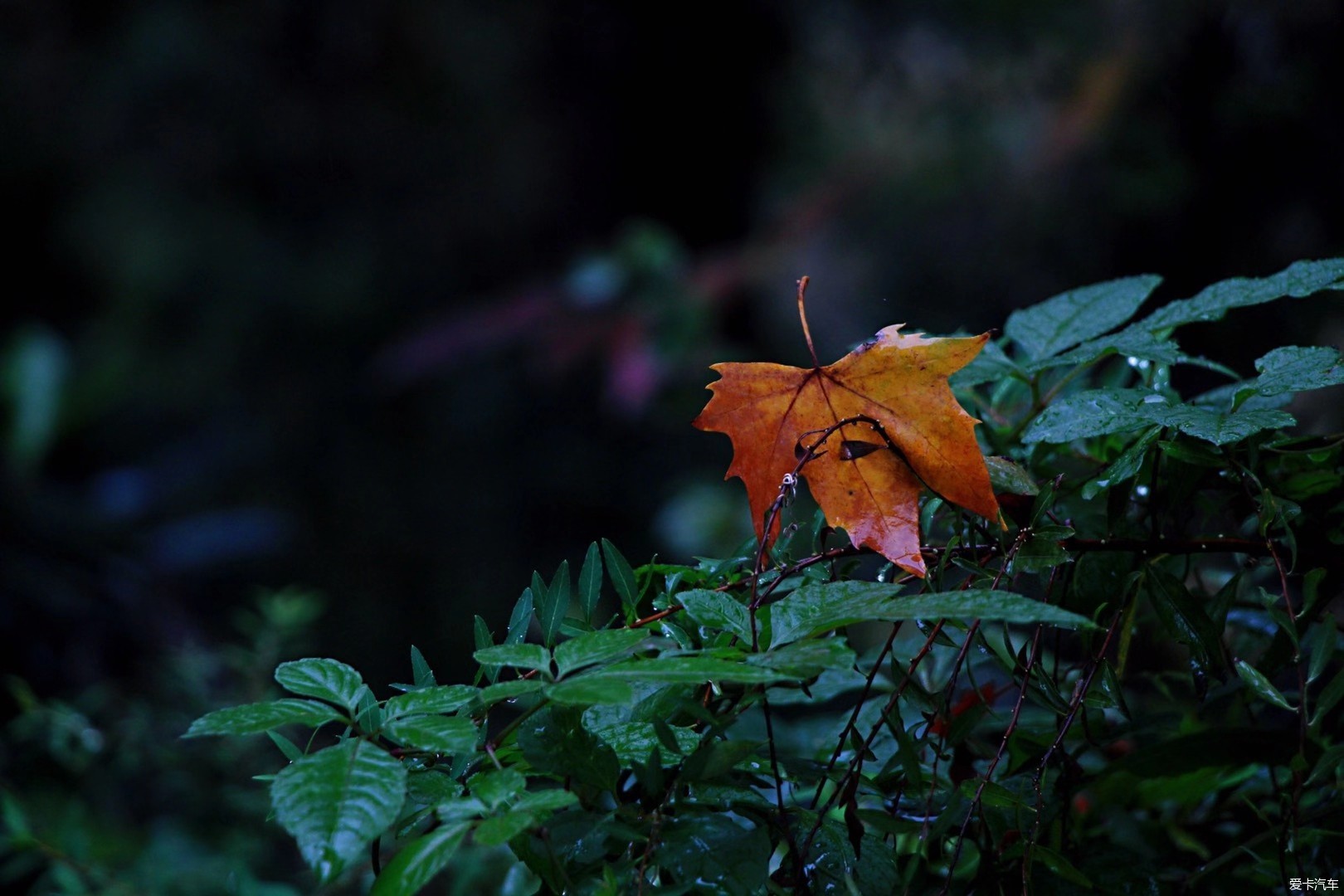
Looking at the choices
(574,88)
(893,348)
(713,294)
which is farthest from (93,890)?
(574,88)

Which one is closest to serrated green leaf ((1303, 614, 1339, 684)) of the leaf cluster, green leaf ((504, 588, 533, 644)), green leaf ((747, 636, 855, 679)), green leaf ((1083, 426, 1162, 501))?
the leaf cluster

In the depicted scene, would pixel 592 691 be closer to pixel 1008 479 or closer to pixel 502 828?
pixel 502 828

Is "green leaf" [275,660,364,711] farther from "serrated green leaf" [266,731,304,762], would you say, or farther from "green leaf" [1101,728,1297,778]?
"green leaf" [1101,728,1297,778]

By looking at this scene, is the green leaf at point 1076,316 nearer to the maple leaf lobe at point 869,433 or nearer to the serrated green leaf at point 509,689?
the maple leaf lobe at point 869,433

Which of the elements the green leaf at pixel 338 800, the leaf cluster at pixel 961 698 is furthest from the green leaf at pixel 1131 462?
the green leaf at pixel 338 800

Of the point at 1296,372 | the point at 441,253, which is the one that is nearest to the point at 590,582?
the point at 1296,372

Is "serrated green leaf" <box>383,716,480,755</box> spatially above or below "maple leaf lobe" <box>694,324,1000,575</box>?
below
